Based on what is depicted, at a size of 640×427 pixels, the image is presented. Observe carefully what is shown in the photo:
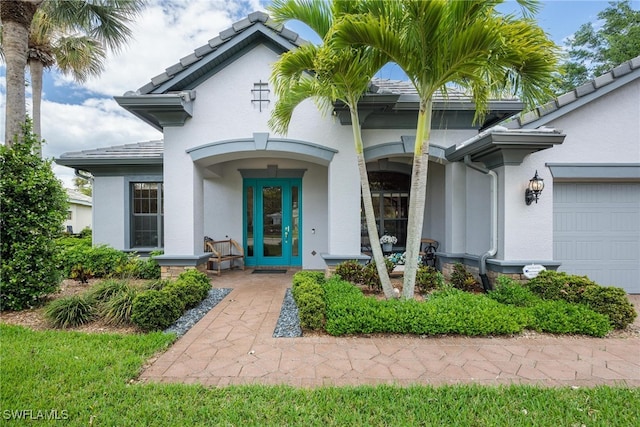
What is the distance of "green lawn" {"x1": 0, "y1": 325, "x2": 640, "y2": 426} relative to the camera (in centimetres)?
232

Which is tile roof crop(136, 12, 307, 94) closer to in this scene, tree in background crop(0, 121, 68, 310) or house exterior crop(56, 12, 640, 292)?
house exterior crop(56, 12, 640, 292)

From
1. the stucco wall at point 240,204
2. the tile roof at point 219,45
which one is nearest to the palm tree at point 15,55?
the tile roof at point 219,45

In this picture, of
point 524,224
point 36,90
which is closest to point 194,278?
point 524,224

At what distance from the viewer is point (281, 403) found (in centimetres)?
251

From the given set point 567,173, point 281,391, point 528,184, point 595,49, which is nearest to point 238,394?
point 281,391

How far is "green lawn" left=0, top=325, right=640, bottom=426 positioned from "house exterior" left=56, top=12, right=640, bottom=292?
11.0ft

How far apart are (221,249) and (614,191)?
380 inches

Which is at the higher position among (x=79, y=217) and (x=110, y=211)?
(x=110, y=211)

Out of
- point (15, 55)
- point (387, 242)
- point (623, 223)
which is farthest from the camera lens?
point (387, 242)

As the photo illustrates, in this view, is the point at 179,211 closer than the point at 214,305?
No

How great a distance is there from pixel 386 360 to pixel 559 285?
140 inches

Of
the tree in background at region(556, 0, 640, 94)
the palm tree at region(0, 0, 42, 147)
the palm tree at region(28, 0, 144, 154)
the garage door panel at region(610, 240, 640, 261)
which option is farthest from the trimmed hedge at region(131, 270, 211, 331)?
the tree in background at region(556, 0, 640, 94)

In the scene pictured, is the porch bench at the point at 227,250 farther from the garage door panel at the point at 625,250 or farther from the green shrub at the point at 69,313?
the garage door panel at the point at 625,250

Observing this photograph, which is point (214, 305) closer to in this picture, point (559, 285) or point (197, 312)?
point (197, 312)
